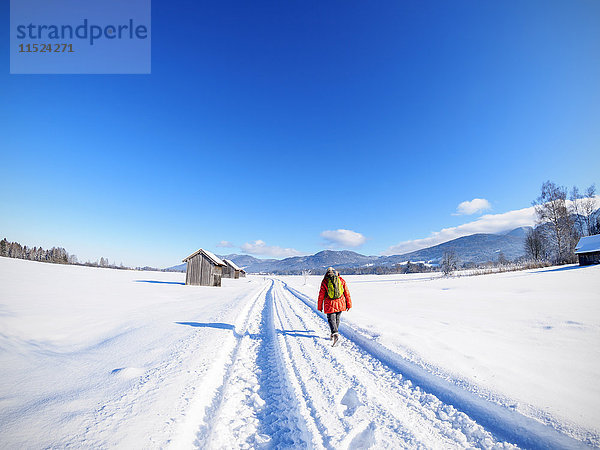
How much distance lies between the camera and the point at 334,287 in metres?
6.39

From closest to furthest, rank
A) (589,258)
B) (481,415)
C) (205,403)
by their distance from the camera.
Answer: (481,415) → (205,403) → (589,258)

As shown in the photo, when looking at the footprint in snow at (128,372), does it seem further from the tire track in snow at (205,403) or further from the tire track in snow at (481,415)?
the tire track in snow at (481,415)

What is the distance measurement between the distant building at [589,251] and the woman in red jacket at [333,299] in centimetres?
4140

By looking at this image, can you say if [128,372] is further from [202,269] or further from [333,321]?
[202,269]

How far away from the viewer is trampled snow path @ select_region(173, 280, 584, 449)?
2516mm

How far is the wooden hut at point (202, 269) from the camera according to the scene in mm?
27109

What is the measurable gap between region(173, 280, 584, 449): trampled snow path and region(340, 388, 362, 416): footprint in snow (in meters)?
0.01

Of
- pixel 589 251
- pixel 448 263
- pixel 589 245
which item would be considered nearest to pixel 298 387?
pixel 589 251

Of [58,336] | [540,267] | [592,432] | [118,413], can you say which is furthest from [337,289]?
[540,267]

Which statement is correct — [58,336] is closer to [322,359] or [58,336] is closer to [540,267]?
[322,359]

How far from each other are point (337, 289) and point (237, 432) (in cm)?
418

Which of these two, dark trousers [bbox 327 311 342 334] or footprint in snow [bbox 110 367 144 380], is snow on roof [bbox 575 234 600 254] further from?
footprint in snow [bbox 110 367 144 380]

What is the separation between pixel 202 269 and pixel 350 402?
2718cm

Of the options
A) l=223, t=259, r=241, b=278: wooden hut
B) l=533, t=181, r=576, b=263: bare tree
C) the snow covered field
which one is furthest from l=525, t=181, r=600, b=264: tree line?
l=223, t=259, r=241, b=278: wooden hut
